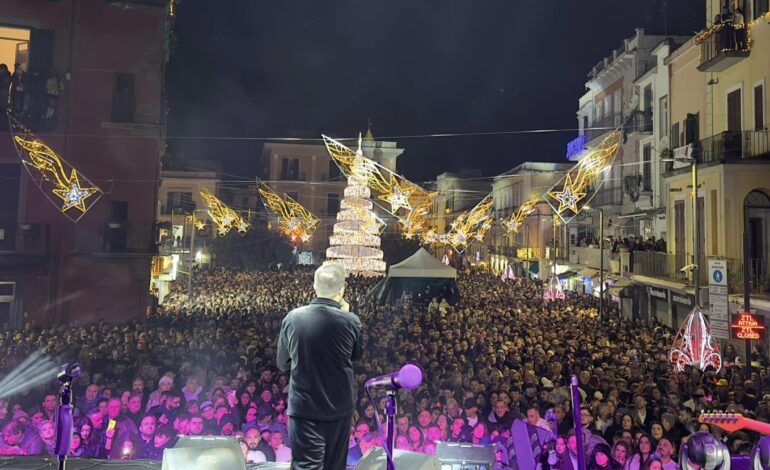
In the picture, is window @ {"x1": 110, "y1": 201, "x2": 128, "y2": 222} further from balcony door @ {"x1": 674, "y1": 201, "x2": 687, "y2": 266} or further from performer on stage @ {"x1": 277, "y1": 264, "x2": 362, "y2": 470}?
balcony door @ {"x1": 674, "y1": 201, "x2": 687, "y2": 266}

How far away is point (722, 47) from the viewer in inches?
625

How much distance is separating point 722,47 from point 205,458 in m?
18.0

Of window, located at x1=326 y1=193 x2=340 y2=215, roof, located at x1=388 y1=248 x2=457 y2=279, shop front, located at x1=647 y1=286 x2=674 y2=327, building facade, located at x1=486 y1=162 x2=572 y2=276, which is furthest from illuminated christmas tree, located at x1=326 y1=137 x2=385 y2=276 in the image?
window, located at x1=326 y1=193 x2=340 y2=215

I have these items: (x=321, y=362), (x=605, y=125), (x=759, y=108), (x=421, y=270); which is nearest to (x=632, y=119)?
(x=605, y=125)

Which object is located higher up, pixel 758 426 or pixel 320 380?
pixel 320 380

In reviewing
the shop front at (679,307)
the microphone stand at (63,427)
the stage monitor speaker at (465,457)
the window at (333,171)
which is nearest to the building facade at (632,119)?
the shop front at (679,307)

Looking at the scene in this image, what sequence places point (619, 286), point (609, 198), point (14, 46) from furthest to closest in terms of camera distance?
point (609, 198) < point (619, 286) < point (14, 46)

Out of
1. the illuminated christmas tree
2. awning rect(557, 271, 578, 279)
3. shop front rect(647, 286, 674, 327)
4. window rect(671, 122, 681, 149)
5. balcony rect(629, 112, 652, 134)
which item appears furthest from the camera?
awning rect(557, 271, 578, 279)

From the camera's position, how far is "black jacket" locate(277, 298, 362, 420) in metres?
3.43

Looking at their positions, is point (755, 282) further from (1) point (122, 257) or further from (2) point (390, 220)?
(2) point (390, 220)

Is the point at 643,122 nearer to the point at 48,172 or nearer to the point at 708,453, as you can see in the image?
the point at 48,172

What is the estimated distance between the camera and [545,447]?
5.07 meters

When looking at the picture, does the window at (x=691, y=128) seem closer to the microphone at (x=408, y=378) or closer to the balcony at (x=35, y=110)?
the microphone at (x=408, y=378)

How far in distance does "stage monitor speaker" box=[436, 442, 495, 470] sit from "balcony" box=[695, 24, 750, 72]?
16096 millimetres
